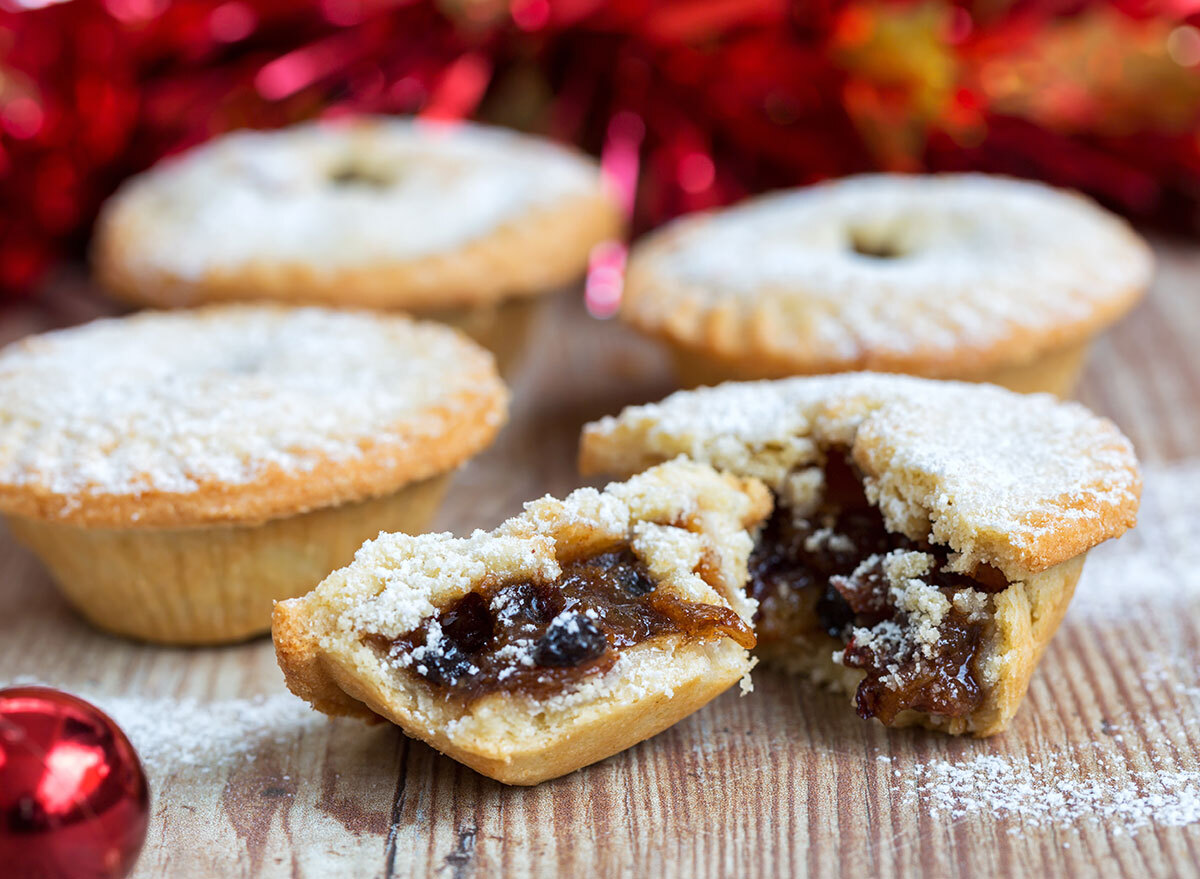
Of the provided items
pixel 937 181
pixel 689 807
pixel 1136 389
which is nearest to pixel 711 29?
pixel 937 181

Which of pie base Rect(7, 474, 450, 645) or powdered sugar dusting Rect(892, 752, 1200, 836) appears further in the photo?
pie base Rect(7, 474, 450, 645)

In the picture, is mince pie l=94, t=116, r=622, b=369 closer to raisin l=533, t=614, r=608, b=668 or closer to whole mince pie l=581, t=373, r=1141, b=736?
whole mince pie l=581, t=373, r=1141, b=736

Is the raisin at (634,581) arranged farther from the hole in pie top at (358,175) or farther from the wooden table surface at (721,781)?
the hole in pie top at (358,175)

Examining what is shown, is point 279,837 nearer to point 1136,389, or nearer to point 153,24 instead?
point 1136,389

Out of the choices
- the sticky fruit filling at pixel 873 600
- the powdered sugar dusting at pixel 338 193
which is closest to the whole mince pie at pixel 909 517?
the sticky fruit filling at pixel 873 600

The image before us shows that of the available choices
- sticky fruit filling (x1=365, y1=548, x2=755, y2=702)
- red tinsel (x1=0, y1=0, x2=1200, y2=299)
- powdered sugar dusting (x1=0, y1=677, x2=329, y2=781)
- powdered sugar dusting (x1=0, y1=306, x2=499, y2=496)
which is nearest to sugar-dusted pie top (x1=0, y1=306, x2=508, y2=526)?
powdered sugar dusting (x1=0, y1=306, x2=499, y2=496)
